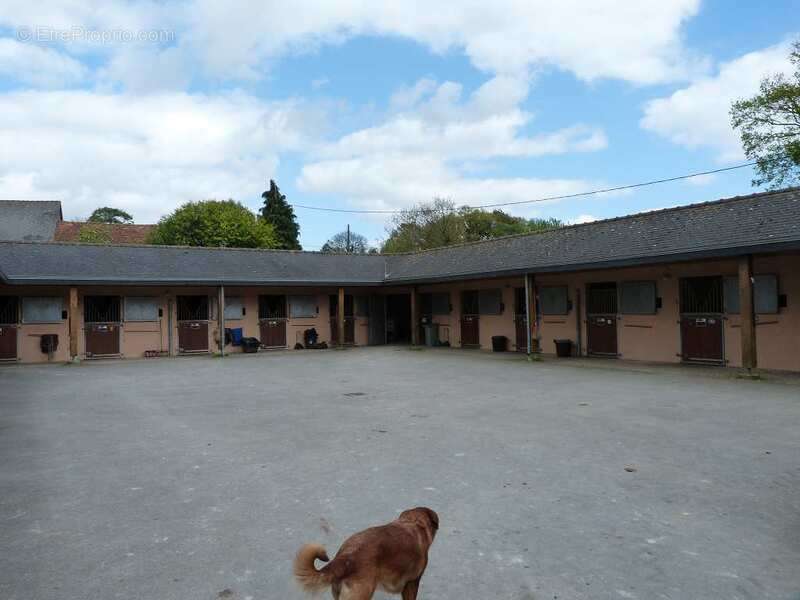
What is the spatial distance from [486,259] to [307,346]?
7.55 m

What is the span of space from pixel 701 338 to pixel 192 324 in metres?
15.6

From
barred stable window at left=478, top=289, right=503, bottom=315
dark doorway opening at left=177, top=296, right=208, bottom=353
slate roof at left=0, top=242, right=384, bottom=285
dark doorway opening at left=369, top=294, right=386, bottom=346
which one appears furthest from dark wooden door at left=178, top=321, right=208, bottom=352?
barred stable window at left=478, top=289, right=503, bottom=315

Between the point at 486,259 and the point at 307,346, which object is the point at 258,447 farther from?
the point at 307,346

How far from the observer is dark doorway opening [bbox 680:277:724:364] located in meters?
13.3

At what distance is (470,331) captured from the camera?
2070 centimetres

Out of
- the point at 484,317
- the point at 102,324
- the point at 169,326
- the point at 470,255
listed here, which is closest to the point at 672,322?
the point at 484,317

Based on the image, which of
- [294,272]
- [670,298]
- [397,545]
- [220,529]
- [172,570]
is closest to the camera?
[397,545]

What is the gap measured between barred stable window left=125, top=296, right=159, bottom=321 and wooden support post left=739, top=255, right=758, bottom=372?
17.0 meters

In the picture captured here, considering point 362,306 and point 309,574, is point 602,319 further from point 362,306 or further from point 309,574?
point 309,574

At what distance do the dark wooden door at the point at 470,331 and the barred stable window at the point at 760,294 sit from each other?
878cm

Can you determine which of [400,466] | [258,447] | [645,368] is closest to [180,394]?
[258,447]

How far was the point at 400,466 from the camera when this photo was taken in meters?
5.50

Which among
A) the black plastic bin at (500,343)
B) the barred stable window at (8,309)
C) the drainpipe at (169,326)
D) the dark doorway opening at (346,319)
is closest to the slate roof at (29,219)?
the barred stable window at (8,309)

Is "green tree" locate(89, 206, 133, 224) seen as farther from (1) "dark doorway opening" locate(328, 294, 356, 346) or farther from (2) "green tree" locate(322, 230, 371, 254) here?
(1) "dark doorway opening" locate(328, 294, 356, 346)
